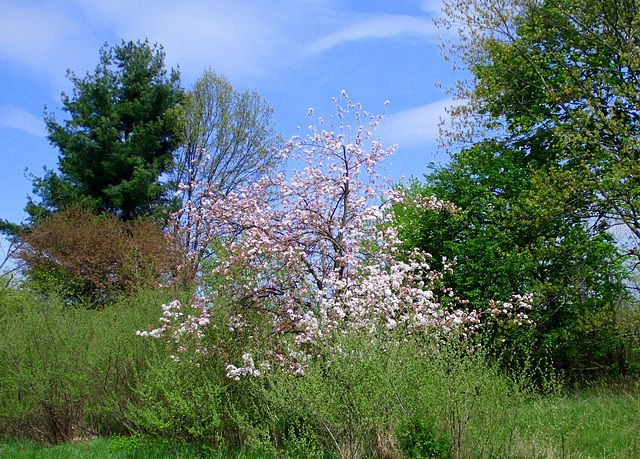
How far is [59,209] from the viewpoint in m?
23.5

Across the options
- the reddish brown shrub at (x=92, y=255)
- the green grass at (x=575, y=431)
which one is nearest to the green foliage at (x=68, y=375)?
the green grass at (x=575, y=431)

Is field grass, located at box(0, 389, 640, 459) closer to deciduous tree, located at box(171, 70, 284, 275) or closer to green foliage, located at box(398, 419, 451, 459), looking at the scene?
green foliage, located at box(398, 419, 451, 459)

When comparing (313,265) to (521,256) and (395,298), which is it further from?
(521,256)

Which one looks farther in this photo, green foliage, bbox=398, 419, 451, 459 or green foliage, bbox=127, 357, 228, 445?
green foliage, bbox=127, 357, 228, 445

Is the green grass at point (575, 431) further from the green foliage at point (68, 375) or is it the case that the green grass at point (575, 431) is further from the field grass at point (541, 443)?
the green foliage at point (68, 375)

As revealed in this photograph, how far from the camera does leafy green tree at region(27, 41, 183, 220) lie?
23.7 m


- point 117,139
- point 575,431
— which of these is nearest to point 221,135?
point 117,139

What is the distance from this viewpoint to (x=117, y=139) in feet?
81.6

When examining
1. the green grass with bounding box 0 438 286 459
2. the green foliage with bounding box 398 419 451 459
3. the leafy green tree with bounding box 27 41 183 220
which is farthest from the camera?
the leafy green tree with bounding box 27 41 183 220

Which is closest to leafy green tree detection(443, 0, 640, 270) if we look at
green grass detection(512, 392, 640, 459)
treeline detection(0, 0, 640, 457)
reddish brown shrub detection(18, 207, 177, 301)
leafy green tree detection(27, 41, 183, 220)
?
treeline detection(0, 0, 640, 457)

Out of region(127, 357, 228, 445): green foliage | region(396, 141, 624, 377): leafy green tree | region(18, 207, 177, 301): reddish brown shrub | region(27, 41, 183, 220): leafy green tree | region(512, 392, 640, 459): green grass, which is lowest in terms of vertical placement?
region(512, 392, 640, 459): green grass

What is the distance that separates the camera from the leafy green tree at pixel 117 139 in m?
23.7

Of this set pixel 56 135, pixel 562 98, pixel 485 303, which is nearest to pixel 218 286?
pixel 485 303

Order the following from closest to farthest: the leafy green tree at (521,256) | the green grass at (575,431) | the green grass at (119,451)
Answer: the green grass at (575,431) → the green grass at (119,451) → the leafy green tree at (521,256)
